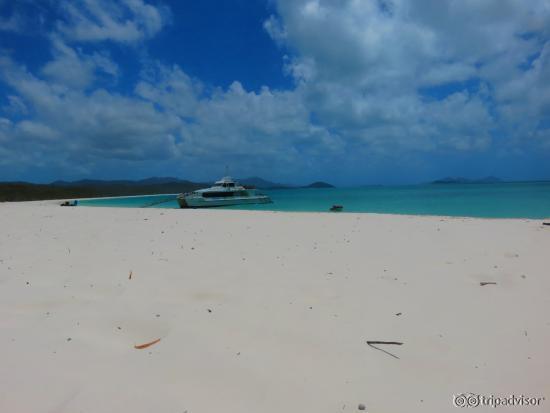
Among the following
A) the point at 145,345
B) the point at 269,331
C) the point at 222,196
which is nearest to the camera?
the point at 145,345

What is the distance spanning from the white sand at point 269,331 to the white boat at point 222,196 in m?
35.6

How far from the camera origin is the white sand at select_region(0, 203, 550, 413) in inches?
89.9

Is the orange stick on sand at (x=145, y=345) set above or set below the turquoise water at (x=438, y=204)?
above

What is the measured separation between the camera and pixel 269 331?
3205mm

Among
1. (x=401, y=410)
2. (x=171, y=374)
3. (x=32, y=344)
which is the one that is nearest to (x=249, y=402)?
(x=171, y=374)

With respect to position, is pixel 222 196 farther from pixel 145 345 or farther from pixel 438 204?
pixel 145 345

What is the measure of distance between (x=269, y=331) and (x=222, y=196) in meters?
42.5

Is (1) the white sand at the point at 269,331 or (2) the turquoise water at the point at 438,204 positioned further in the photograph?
(2) the turquoise water at the point at 438,204

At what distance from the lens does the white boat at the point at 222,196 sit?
1629 inches

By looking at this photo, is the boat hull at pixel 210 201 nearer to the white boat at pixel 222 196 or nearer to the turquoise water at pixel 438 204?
the white boat at pixel 222 196

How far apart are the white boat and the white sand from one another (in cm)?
3559

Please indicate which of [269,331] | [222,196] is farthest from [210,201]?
[269,331]

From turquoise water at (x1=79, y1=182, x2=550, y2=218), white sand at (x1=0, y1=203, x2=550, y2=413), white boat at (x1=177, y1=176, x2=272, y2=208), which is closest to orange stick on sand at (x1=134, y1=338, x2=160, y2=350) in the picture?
white sand at (x1=0, y1=203, x2=550, y2=413)

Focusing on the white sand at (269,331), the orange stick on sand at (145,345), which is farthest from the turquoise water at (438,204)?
the orange stick on sand at (145,345)
